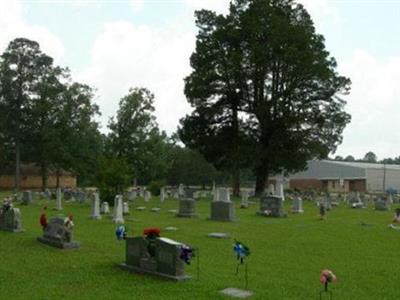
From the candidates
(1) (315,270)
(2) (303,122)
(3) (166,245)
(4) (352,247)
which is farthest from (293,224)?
(2) (303,122)

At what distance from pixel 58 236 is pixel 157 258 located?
4.96m

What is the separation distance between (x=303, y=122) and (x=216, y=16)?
11856 millimetres

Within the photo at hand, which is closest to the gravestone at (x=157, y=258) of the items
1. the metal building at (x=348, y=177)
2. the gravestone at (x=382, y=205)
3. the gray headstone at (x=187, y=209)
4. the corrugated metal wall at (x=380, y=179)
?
the gray headstone at (x=187, y=209)

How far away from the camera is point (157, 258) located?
11867 millimetres

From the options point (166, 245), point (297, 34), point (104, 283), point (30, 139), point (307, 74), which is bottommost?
point (104, 283)

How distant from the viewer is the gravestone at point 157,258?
1145 cm

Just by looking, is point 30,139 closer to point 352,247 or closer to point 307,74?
point 307,74

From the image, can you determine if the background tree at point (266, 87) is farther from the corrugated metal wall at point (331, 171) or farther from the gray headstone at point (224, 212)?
the corrugated metal wall at point (331, 171)

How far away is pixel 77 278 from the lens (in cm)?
1174

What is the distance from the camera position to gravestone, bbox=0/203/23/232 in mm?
19375

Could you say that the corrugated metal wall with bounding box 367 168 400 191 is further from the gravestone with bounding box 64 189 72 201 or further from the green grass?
the green grass

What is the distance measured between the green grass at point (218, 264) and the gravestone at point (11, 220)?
0.64 m

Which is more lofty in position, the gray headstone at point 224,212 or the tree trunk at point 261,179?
the tree trunk at point 261,179

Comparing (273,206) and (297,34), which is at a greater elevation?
(297,34)
